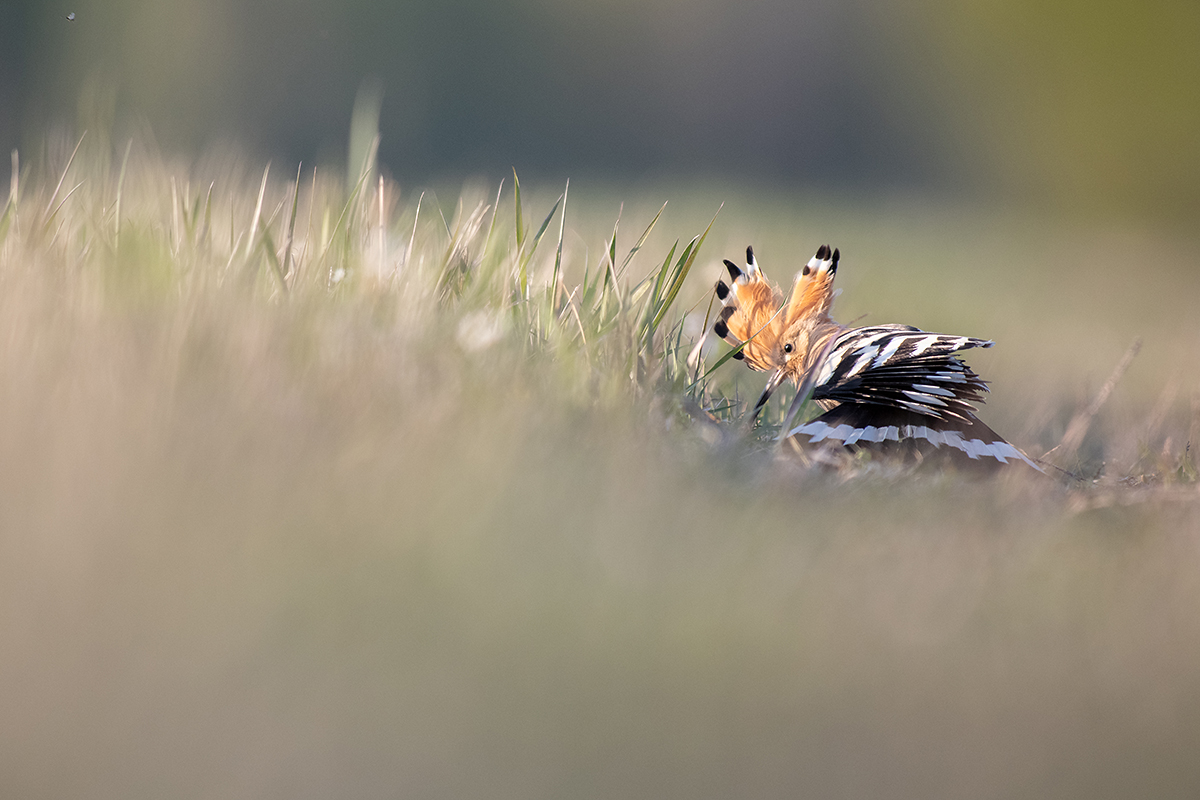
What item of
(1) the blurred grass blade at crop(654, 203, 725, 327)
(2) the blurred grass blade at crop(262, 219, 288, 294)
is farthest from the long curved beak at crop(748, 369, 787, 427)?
(2) the blurred grass blade at crop(262, 219, 288, 294)

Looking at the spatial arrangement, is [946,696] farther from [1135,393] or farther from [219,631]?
[1135,393]

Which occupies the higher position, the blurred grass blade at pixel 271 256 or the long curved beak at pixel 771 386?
the blurred grass blade at pixel 271 256

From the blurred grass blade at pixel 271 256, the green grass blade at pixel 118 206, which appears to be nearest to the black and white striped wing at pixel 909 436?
the blurred grass blade at pixel 271 256

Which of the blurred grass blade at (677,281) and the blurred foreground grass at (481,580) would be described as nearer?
the blurred foreground grass at (481,580)

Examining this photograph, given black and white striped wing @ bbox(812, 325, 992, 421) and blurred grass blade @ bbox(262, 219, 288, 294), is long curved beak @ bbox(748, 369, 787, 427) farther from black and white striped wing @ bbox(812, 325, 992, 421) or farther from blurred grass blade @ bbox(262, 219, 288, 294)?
blurred grass blade @ bbox(262, 219, 288, 294)

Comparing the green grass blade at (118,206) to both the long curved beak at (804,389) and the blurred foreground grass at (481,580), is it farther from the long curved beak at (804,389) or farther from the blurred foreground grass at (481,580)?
the long curved beak at (804,389)

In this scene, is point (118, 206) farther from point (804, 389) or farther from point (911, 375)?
point (911, 375)
